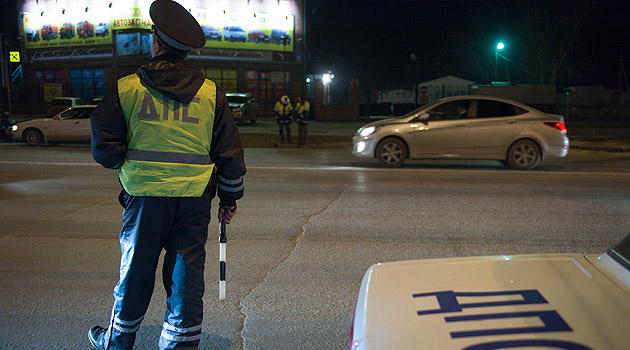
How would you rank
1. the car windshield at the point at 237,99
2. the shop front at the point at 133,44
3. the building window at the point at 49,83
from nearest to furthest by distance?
the car windshield at the point at 237,99 → the shop front at the point at 133,44 → the building window at the point at 49,83

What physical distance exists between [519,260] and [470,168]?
434 inches

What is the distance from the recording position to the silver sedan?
13.0 m

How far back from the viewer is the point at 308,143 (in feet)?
68.3

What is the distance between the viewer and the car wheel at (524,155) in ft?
42.6

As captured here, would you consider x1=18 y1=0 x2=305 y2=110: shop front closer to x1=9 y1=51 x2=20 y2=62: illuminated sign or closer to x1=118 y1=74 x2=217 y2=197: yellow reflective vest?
x1=9 y1=51 x2=20 y2=62: illuminated sign

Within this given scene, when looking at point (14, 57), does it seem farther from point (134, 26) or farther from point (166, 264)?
point (166, 264)

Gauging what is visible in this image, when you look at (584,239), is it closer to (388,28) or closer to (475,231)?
(475,231)

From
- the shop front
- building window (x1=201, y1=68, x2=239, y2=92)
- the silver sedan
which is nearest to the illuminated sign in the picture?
the shop front

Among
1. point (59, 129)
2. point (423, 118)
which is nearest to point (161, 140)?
point (423, 118)

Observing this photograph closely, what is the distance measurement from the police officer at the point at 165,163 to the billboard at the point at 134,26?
36.3 m

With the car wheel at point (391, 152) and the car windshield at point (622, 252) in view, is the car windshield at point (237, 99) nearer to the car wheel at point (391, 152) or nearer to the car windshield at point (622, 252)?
the car wheel at point (391, 152)

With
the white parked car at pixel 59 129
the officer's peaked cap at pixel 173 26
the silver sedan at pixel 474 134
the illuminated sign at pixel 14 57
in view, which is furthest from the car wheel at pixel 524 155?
the illuminated sign at pixel 14 57

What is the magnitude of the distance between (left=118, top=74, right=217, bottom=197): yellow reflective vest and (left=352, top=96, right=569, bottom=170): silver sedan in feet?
34.1

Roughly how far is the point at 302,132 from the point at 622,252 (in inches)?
706
